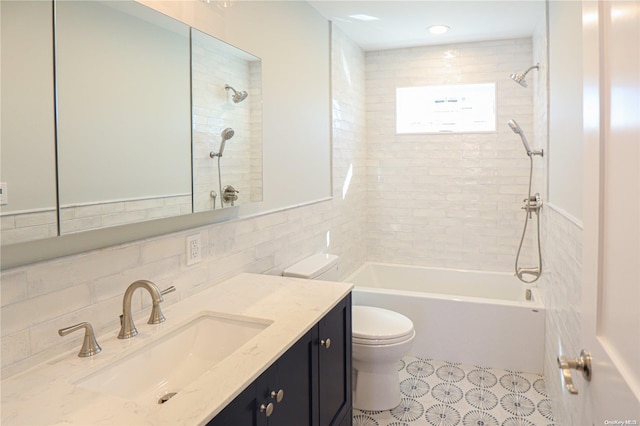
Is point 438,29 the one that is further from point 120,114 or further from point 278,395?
point 278,395

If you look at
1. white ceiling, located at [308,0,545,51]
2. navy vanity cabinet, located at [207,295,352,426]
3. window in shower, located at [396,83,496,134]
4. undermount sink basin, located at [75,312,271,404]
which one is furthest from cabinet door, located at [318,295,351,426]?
window in shower, located at [396,83,496,134]

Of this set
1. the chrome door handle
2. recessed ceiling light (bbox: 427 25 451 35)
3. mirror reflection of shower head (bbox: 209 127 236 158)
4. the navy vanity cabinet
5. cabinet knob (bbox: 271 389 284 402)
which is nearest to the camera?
the chrome door handle

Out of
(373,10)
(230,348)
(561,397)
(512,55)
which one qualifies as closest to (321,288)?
(230,348)

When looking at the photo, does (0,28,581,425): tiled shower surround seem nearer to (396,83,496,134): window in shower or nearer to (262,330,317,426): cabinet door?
(396,83,496,134): window in shower

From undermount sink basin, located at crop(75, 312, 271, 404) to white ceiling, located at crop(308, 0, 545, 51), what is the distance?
2.30 m

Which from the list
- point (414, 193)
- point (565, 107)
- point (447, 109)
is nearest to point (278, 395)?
point (565, 107)

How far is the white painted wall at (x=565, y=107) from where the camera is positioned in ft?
6.46

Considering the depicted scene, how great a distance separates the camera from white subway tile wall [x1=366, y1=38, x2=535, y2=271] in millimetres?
4004

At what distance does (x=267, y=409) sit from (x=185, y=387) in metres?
0.28

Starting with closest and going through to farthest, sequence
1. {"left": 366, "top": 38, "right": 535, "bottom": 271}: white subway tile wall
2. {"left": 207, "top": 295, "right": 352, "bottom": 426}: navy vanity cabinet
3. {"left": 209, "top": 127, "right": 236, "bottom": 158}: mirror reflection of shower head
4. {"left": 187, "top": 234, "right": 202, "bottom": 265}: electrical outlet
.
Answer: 1. {"left": 207, "top": 295, "right": 352, "bottom": 426}: navy vanity cabinet
2. {"left": 187, "top": 234, "right": 202, "bottom": 265}: electrical outlet
3. {"left": 209, "top": 127, "right": 236, "bottom": 158}: mirror reflection of shower head
4. {"left": 366, "top": 38, "right": 535, "bottom": 271}: white subway tile wall

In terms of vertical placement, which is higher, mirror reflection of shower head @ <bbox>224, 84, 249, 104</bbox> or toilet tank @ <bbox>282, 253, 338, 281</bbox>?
mirror reflection of shower head @ <bbox>224, 84, 249, 104</bbox>

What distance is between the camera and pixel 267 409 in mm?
1346

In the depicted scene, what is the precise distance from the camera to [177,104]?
5.87 ft

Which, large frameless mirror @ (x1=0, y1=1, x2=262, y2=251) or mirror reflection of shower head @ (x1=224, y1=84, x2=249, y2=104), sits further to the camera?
mirror reflection of shower head @ (x1=224, y1=84, x2=249, y2=104)
